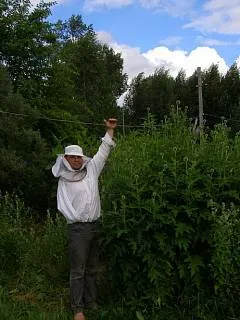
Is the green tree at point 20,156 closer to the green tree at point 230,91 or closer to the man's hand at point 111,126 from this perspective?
the man's hand at point 111,126

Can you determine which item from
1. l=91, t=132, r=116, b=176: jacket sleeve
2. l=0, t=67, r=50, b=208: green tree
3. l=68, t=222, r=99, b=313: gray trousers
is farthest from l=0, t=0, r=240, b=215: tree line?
l=68, t=222, r=99, b=313: gray trousers

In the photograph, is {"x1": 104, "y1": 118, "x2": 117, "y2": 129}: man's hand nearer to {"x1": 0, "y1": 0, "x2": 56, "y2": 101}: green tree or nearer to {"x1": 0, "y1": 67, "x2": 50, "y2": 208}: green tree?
{"x1": 0, "y1": 67, "x2": 50, "y2": 208}: green tree

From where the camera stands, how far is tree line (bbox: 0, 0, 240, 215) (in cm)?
1173

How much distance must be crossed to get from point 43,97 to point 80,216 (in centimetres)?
1515

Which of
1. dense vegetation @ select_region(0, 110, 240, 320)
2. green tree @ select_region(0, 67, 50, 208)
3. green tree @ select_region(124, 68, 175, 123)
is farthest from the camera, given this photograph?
green tree @ select_region(124, 68, 175, 123)

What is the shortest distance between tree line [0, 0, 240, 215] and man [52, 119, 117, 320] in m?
1.16

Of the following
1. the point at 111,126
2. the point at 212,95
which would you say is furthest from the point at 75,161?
the point at 212,95

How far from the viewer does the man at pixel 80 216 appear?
19.5ft

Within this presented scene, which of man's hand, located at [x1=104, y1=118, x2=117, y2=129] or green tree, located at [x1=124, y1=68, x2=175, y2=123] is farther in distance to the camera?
green tree, located at [x1=124, y1=68, x2=175, y2=123]

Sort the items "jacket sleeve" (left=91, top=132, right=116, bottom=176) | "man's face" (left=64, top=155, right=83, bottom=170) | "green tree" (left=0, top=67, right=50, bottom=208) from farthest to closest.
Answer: "green tree" (left=0, top=67, right=50, bottom=208) → "jacket sleeve" (left=91, top=132, right=116, bottom=176) → "man's face" (left=64, top=155, right=83, bottom=170)

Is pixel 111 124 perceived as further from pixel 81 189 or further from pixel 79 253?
pixel 79 253

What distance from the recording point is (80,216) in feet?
19.4

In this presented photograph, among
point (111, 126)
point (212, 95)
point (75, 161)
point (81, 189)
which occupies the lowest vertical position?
point (81, 189)

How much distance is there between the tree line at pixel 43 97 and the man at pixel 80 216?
1.16 meters
